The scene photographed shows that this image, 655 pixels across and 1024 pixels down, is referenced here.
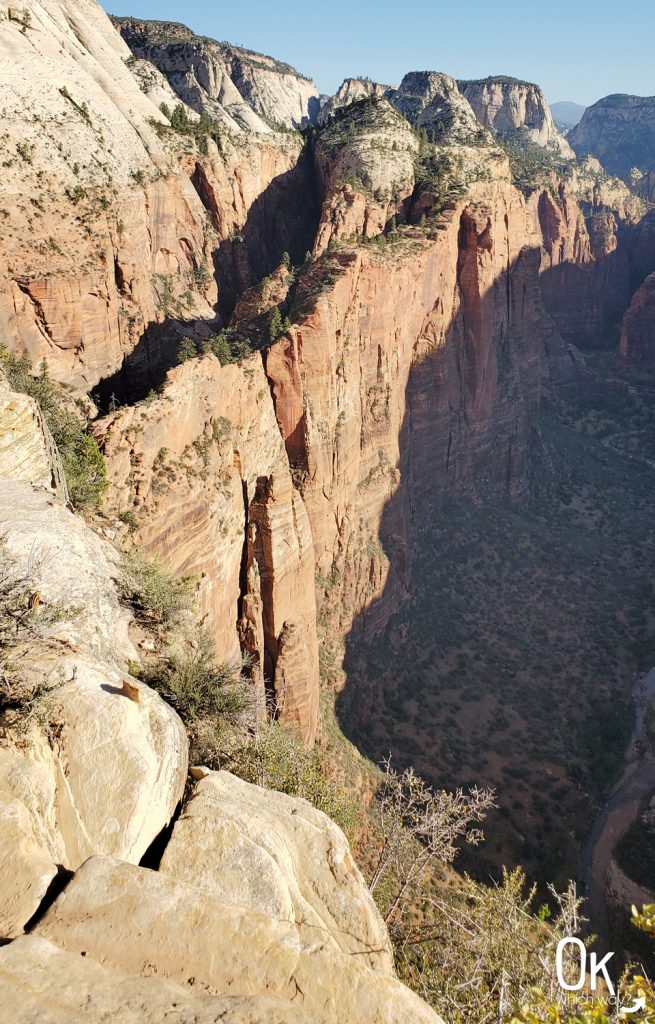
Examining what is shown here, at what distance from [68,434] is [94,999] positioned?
64.0ft

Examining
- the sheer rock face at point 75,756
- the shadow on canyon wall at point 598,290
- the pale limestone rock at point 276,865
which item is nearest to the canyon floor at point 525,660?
the pale limestone rock at point 276,865

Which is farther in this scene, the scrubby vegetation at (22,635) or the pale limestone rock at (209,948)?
the scrubby vegetation at (22,635)

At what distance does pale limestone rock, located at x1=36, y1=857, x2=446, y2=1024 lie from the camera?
23.0ft

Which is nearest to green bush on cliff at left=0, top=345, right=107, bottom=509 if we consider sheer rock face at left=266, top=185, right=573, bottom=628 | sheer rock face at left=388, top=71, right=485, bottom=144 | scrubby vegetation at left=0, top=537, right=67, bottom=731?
scrubby vegetation at left=0, top=537, right=67, bottom=731

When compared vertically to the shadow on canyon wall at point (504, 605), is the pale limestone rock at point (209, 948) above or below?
above

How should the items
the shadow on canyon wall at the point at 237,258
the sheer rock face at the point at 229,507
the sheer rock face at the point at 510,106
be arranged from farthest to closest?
the sheer rock face at the point at 510,106 < the shadow on canyon wall at the point at 237,258 < the sheer rock face at the point at 229,507

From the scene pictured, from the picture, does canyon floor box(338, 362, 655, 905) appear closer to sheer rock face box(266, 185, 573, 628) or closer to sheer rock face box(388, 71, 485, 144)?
sheer rock face box(266, 185, 573, 628)

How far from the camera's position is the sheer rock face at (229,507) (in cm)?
2356

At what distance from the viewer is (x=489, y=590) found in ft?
174

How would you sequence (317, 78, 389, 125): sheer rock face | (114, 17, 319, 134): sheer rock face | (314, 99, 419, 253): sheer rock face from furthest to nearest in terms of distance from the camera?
(317, 78, 389, 125): sheer rock face < (114, 17, 319, 134): sheer rock face < (314, 99, 419, 253): sheer rock face

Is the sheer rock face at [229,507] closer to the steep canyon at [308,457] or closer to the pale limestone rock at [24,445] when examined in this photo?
the steep canyon at [308,457]

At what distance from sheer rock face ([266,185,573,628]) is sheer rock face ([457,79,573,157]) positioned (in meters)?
132

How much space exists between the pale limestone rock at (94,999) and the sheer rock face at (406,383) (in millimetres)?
29802

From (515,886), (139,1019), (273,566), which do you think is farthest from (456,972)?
(273,566)
